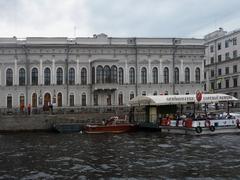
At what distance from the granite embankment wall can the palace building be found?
12376 mm

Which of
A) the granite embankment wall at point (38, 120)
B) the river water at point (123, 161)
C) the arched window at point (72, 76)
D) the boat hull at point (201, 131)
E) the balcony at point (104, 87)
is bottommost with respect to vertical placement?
the river water at point (123, 161)

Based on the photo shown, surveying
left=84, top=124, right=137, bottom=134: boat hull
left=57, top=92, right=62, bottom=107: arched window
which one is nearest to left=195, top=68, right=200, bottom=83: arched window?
left=57, top=92, right=62, bottom=107: arched window

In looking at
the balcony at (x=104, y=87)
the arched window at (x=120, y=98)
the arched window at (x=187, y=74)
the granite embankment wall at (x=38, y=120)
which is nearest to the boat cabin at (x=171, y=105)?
the granite embankment wall at (x=38, y=120)

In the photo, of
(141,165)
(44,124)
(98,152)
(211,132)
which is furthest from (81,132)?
(141,165)

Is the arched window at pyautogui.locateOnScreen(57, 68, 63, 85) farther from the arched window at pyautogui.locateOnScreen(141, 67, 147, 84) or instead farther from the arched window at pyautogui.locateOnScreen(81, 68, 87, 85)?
the arched window at pyautogui.locateOnScreen(141, 67, 147, 84)

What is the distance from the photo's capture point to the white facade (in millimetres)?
86500

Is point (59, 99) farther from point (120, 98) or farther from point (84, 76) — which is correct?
point (120, 98)

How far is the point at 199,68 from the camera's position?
76.4 metres

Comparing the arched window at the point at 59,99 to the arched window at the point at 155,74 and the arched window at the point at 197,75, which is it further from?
the arched window at the point at 197,75

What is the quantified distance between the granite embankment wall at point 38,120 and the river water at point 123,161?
22185mm

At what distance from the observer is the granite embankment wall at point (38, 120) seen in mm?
55969

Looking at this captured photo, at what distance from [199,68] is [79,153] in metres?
50.7

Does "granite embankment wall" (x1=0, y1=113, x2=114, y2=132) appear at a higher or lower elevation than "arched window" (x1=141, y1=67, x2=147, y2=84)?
lower

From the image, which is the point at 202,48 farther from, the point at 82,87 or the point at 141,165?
the point at 141,165
